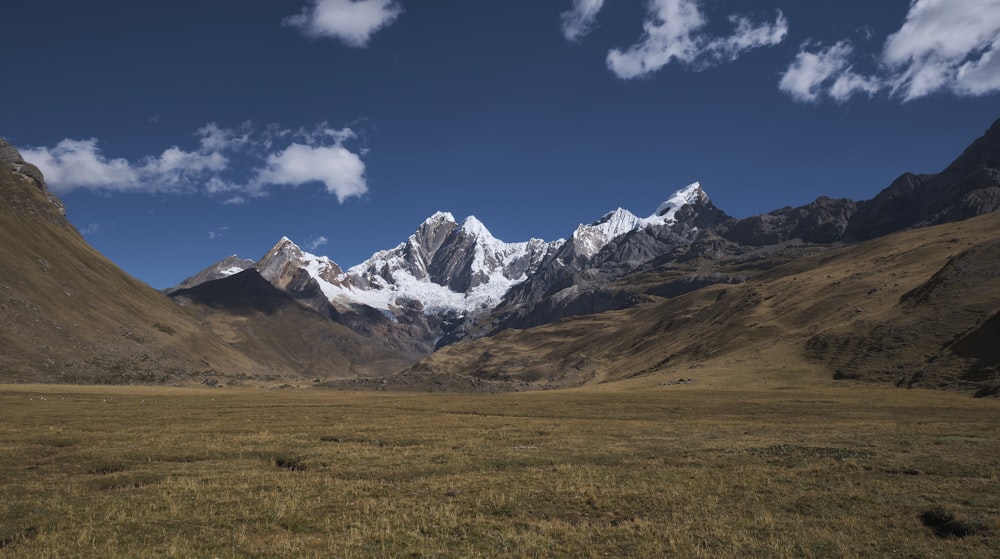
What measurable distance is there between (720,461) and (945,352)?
102 metres

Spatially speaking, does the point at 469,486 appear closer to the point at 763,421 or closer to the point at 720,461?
the point at 720,461

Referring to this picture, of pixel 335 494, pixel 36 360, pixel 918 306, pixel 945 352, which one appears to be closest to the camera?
pixel 335 494

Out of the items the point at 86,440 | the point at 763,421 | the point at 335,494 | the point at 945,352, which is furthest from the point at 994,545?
the point at 945,352

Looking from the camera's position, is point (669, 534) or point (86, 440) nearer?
point (669, 534)

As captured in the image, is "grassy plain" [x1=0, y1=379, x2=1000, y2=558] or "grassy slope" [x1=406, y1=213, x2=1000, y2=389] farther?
"grassy slope" [x1=406, y1=213, x2=1000, y2=389]

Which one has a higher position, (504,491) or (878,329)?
(878,329)

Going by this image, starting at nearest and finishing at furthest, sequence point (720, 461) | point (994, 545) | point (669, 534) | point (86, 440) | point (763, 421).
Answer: point (994, 545) → point (669, 534) → point (720, 461) → point (86, 440) → point (763, 421)

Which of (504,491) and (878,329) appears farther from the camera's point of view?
(878,329)

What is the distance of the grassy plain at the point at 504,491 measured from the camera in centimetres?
1977

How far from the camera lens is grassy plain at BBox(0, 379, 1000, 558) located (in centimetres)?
1977

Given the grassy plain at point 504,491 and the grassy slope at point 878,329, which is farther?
the grassy slope at point 878,329

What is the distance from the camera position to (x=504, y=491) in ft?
89.8

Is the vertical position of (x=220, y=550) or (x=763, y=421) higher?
(x=220, y=550)

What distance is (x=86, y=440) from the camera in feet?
147
